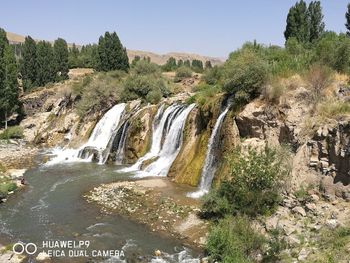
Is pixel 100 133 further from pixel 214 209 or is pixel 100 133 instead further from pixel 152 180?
pixel 214 209

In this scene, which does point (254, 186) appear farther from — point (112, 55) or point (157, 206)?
point (112, 55)

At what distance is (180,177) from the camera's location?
25.8 meters

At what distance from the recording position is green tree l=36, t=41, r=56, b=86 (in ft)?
213

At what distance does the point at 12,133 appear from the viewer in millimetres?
45406

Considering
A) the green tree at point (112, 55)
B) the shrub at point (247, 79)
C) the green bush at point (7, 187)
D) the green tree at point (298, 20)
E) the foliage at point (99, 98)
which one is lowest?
the green bush at point (7, 187)

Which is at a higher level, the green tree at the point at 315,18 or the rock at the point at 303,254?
the green tree at the point at 315,18

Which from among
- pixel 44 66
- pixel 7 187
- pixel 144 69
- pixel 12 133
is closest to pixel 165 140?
pixel 7 187

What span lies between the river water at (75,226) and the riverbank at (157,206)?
62 cm

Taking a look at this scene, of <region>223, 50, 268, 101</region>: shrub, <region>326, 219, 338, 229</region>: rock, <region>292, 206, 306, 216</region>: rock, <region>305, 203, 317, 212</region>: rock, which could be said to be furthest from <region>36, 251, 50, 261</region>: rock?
<region>223, 50, 268, 101</region>: shrub

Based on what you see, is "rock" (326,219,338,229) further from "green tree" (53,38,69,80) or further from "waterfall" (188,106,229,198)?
"green tree" (53,38,69,80)

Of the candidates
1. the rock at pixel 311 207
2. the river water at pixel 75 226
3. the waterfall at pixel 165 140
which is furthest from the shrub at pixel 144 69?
the rock at pixel 311 207

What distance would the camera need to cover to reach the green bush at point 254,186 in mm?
17781

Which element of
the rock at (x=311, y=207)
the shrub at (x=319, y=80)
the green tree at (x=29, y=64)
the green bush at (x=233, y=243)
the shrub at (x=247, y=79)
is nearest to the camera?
the green bush at (x=233, y=243)

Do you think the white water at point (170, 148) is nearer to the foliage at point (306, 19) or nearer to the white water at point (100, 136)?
Answer: the white water at point (100, 136)
